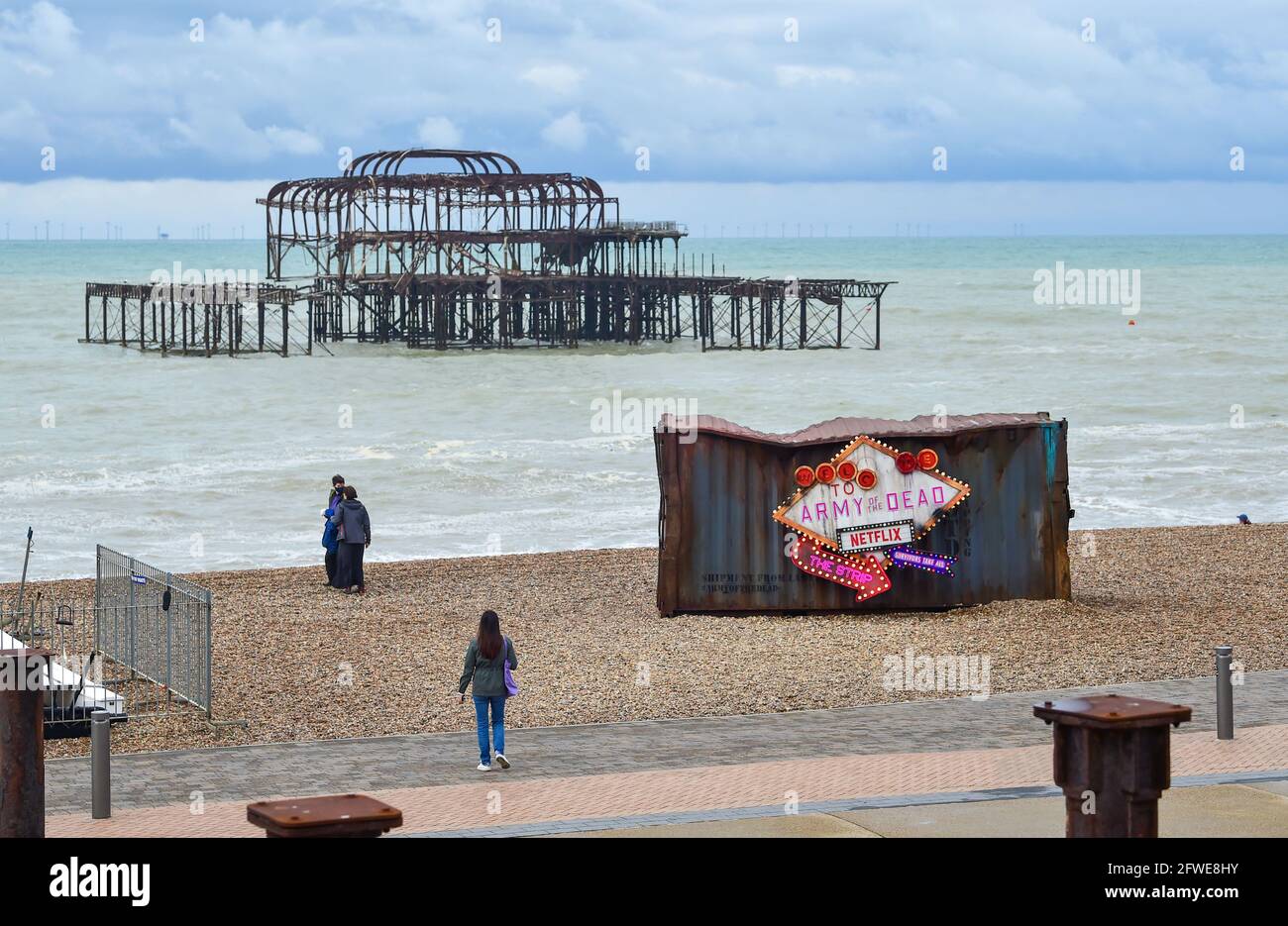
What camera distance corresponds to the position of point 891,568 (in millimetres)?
19703

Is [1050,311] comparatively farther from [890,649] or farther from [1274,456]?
[890,649]

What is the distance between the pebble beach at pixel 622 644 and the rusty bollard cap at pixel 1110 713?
8041 mm

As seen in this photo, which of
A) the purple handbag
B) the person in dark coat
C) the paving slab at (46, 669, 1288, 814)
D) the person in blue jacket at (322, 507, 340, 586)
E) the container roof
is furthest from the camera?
the person in blue jacket at (322, 507, 340, 586)

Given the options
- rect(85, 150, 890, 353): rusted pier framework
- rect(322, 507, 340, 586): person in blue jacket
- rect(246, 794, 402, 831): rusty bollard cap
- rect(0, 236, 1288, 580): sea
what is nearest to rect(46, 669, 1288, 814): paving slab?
rect(246, 794, 402, 831): rusty bollard cap

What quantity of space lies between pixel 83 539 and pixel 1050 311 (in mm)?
88400

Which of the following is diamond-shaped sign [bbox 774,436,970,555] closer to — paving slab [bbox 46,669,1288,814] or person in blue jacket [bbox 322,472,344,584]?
paving slab [bbox 46,669,1288,814]

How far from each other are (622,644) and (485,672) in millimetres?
5142

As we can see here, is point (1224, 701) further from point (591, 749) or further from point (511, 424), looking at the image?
point (511, 424)

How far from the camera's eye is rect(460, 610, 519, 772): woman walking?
519 inches

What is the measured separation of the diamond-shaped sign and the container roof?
21 centimetres

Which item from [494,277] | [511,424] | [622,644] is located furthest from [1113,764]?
[494,277]

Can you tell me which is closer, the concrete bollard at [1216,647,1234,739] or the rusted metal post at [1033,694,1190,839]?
the rusted metal post at [1033,694,1190,839]

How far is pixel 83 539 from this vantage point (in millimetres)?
30656

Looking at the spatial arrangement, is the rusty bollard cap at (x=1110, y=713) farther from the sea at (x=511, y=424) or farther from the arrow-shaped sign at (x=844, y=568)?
the sea at (x=511, y=424)
